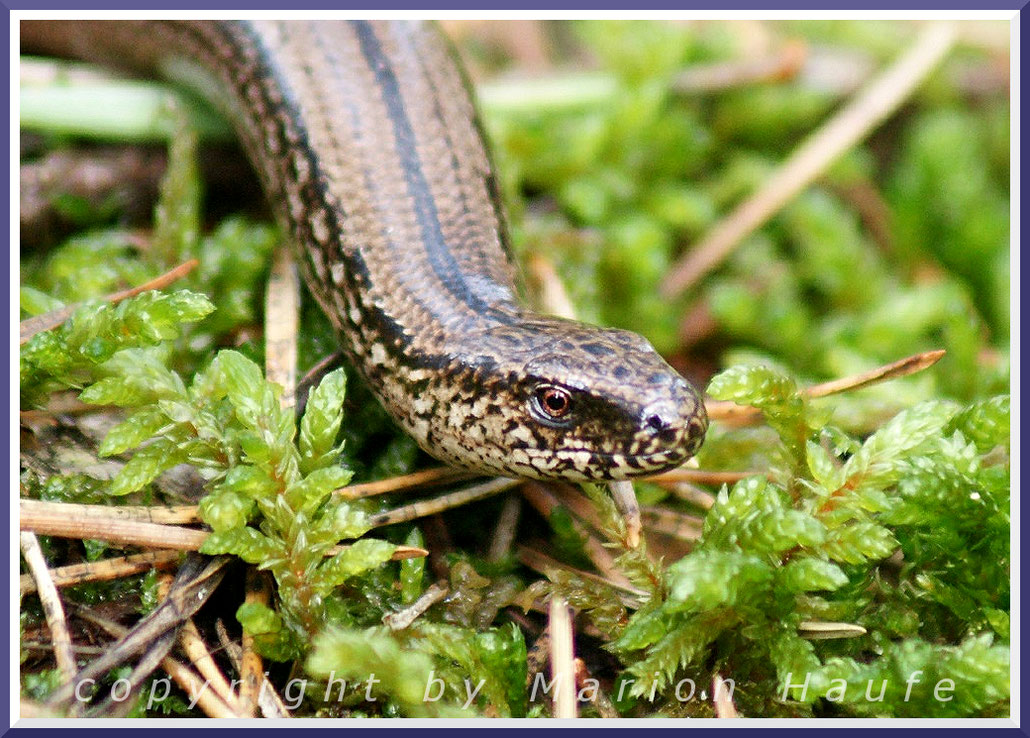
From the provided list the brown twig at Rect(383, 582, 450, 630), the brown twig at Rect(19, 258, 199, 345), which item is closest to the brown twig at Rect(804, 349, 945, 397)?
the brown twig at Rect(383, 582, 450, 630)

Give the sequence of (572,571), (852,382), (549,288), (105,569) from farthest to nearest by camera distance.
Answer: (549,288) → (852,382) → (572,571) → (105,569)

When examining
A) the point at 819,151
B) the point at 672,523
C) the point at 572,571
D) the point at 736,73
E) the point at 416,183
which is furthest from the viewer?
the point at 736,73

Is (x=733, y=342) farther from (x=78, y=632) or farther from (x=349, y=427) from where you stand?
(x=78, y=632)

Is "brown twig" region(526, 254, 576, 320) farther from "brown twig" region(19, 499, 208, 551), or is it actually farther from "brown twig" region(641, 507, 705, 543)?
"brown twig" region(19, 499, 208, 551)

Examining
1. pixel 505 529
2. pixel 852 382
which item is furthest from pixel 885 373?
pixel 505 529

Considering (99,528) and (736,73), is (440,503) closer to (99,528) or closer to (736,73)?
(99,528)
